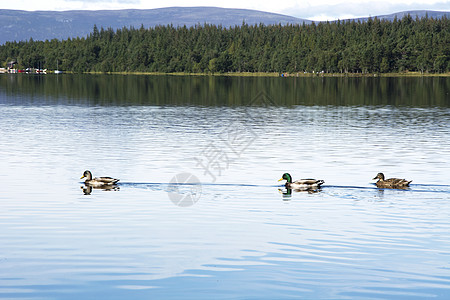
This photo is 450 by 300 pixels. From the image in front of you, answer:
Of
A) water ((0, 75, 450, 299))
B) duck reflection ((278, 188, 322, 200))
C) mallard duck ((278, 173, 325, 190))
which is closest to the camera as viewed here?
water ((0, 75, 450, 299))

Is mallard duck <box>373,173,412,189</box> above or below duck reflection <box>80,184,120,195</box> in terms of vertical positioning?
above

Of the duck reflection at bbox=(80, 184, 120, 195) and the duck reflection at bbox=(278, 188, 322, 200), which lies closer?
the duck reflection at bbox=(278, 188, 322, 200)

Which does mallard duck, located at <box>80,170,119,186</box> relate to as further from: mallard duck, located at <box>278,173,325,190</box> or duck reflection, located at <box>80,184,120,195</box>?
mallard duck, located at <box>278,173,325,190</box>

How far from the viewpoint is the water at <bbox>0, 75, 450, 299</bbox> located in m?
18.9

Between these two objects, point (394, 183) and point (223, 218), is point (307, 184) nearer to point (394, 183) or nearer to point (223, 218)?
point (394, 183)

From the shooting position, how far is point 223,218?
27516 mm

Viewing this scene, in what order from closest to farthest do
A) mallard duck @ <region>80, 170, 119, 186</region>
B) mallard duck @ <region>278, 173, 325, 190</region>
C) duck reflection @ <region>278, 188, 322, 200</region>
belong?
duck reflection @ <region>278, 188, 322, 200</region>
mallard duck @ <region>278, 173, 325, 190</region>
mallard duck @ <region>80, 170, 119, 186</region>

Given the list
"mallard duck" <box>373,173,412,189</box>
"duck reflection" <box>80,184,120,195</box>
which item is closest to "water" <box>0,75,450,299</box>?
"duck reflection" <box>80,184,120,195</box>

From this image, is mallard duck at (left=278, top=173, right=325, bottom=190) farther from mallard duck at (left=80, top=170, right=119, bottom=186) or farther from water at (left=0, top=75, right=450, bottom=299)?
mallard duck at (left=80, top=170, right=119, bottom=186)

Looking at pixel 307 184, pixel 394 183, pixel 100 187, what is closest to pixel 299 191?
pixel 307 184

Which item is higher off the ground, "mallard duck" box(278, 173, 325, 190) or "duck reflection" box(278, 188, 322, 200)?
"mallard duck" box(278, 173, 325, 190)

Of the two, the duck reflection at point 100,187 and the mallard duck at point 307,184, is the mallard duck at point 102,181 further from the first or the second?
the mallard duck at point 307,184

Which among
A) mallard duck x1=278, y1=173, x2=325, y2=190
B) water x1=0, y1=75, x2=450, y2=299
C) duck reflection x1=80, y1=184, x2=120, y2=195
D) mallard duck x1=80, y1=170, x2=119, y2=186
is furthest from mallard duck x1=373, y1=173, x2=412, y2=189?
mallard duck x1=80, y1=170, x2=119, y2=186

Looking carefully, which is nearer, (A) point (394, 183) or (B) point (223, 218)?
(B) point (223, 218)
